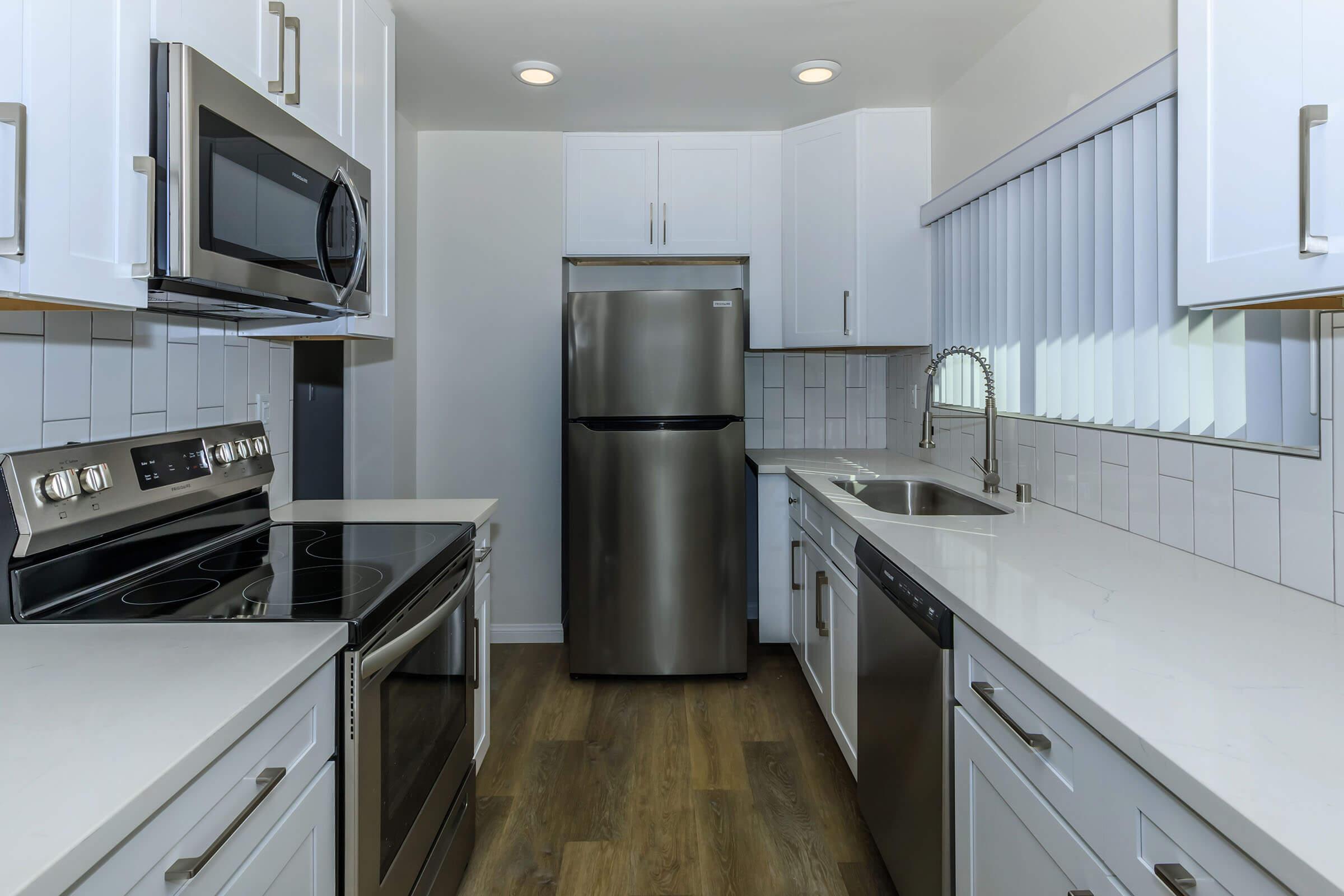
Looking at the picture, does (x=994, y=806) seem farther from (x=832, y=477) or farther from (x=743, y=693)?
(x=743, y=693)

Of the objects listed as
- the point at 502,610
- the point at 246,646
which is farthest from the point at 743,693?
the point at 246,646

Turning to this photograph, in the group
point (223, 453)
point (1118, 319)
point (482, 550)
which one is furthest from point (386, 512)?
point (1118, 319)

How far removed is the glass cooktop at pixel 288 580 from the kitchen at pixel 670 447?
0.05ft

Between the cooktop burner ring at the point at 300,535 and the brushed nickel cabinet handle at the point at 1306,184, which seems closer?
the brushed nickel cabinet handle at the point at 1306,184

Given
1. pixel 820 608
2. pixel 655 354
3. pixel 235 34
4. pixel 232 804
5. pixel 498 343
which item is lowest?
pixel 820 608

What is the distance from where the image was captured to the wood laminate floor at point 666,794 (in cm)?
186

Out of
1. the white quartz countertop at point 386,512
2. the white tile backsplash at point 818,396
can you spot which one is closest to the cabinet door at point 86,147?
the white quartz countertop at point 386,512

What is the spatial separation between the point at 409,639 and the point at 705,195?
2563mm

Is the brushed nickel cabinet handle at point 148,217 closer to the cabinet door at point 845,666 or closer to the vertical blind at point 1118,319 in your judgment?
the cabinet door at point 845,666

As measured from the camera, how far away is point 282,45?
1441mm

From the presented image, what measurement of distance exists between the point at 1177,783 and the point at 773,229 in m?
2.95

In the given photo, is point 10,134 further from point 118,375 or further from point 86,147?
point 118,375

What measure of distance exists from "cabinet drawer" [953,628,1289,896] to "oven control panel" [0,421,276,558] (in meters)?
1.54

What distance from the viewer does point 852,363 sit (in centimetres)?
367
